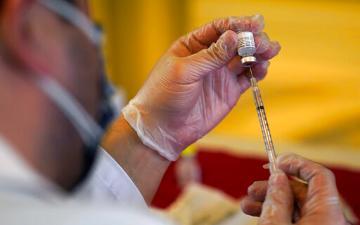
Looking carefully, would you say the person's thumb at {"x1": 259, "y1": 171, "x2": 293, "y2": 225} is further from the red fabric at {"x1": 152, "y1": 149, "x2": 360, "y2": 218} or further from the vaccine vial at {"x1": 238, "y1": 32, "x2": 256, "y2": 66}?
the red fabric at {"x1": 152, "y1": 149, "x2": 360, "y2": 218}

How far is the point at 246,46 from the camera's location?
3.22ft

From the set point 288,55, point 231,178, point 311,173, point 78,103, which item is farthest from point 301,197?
point 288,55

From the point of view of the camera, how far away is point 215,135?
197cm

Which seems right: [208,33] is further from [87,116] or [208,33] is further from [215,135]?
[215,135]

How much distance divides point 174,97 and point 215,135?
3.08 ft

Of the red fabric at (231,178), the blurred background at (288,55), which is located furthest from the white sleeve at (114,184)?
the blurred background at (288,55)

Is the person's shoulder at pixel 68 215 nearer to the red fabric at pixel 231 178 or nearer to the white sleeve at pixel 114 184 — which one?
the white sleeve at pixel 114 184

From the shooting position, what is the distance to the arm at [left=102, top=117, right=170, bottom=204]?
3.51ft

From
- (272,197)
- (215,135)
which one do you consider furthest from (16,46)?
(215,135)

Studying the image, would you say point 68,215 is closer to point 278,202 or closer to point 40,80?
point 40,80

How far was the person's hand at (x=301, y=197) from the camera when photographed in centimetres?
84

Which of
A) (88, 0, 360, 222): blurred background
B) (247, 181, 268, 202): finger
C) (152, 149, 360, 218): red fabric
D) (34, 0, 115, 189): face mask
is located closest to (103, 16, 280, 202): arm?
(247, 181, 268, 202): finger

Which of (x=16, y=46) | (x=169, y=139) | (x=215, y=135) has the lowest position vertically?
(x=215, y=135)

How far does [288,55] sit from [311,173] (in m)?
1.72
